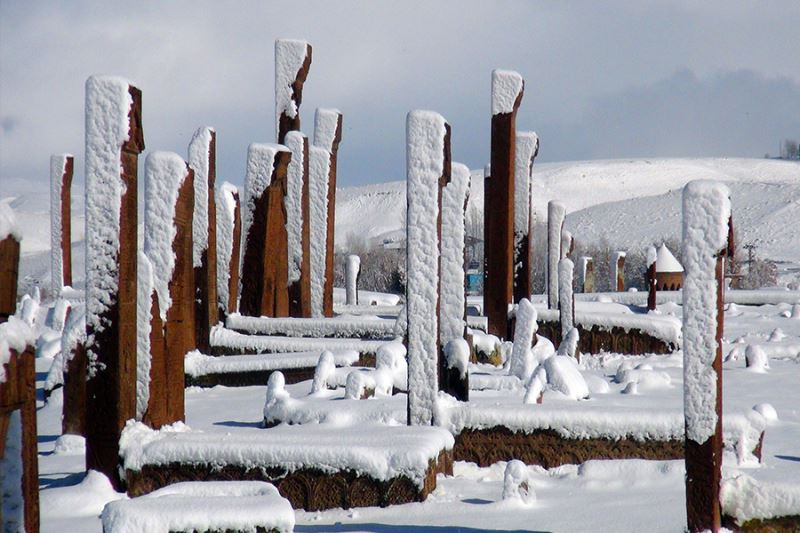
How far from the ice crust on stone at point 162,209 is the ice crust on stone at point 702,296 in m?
3.89

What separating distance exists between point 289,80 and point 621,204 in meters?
82.1

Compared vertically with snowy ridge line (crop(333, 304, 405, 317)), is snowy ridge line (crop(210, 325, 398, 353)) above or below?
below

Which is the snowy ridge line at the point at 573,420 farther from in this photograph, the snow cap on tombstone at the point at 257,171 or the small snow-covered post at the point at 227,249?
the snow cap on tombstone at the point at 257,171

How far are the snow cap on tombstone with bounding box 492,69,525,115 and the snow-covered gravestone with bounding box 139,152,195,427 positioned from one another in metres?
7.37

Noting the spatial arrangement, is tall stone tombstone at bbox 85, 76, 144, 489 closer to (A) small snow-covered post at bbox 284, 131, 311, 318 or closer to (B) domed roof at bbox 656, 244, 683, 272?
(A) small snow-covered post at bbox 284, 131, 311, 318

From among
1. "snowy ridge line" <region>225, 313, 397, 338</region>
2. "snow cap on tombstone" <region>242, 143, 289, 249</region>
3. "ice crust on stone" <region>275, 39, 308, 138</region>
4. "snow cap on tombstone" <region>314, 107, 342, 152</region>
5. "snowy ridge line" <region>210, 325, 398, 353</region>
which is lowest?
"snowy ridge line" <region>210, 325, 398, 353</region>

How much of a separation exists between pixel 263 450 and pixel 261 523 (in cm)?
178

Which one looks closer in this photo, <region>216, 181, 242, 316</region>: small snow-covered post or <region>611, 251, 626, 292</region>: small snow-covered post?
<region>216, 181, 242, 316</region>: small snow-covered post

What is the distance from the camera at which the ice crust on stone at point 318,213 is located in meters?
16.9

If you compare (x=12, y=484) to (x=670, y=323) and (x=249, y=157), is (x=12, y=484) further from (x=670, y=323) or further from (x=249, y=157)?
(x=670, y=323)

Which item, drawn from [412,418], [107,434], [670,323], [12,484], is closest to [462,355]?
[412,418]

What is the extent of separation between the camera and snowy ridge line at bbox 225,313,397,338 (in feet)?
46.2

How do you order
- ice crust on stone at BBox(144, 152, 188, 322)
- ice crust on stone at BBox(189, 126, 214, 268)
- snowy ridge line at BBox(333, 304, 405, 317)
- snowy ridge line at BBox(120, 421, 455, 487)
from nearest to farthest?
snowy ridge line at BBox(120, 421, 455, 487)
ice crust on stone at BBox(144, 152, 188, 322)
ice crust on stone at BBox(189, 126, 214, 268)
snowy ridge line at BBox(333, 304, 405, 317)

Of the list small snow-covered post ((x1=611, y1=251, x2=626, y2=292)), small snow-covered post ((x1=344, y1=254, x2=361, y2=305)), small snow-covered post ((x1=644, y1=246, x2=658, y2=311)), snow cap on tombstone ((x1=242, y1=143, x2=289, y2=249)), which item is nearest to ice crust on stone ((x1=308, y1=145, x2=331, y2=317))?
snow cap on tombstone ((x1=242, y1=143, x2=289, y2=249))
